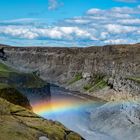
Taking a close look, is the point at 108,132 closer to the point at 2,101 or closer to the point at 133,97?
the point at 133,97

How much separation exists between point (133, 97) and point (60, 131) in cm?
13412

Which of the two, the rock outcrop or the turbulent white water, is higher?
the rock outcrop

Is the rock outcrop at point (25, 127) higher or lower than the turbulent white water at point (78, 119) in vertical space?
higher

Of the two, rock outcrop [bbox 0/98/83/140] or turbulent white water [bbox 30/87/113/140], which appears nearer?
rock outcrop [bbox 0/98/83/140]

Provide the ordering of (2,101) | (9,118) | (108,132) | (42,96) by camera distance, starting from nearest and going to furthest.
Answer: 1. (9,118)
2. (2,101)
3. (42,96)
4. (108,132)

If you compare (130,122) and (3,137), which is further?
(130,122)

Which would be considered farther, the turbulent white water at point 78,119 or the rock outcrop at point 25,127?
the turbulent white water at point 78,119

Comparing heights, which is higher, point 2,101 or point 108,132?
point 2,101

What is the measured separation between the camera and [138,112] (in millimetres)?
139625

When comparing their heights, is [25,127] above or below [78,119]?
above

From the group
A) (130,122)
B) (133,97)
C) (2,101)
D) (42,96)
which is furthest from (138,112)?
(2,101)

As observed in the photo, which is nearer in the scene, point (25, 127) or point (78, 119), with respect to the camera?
point (25, 127)

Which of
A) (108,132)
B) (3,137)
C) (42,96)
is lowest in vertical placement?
(108,132)

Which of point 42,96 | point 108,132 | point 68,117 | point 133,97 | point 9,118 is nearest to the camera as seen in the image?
point 9,118
